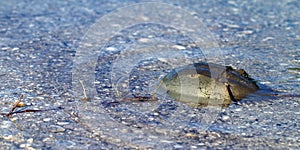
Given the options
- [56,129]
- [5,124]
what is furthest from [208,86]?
[5,124]

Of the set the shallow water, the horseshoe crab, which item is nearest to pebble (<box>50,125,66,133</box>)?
the shallow water

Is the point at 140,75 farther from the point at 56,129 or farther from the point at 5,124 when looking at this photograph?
the point at 5,124

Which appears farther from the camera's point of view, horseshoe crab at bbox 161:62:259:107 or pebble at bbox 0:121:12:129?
horseshoe crab at bbox 161:62:259:107

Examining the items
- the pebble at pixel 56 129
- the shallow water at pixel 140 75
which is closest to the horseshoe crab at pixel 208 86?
the shallow water at pixel 140 75

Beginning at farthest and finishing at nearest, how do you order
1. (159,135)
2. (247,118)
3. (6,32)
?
(6,32) < (247,118) < (159,135)

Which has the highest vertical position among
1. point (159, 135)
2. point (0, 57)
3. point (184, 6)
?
point (184, 6)

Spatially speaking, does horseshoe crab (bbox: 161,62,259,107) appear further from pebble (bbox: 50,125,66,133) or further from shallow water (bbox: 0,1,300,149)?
pebble (bbox: 50,125,66,133)

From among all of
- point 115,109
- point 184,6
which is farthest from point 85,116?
point 184,6

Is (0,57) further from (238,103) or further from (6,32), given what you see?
(238,103)

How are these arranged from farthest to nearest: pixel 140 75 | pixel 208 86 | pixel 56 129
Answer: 1. pixel 140 75
2. pixel 208 86
3. pixel 56 129
